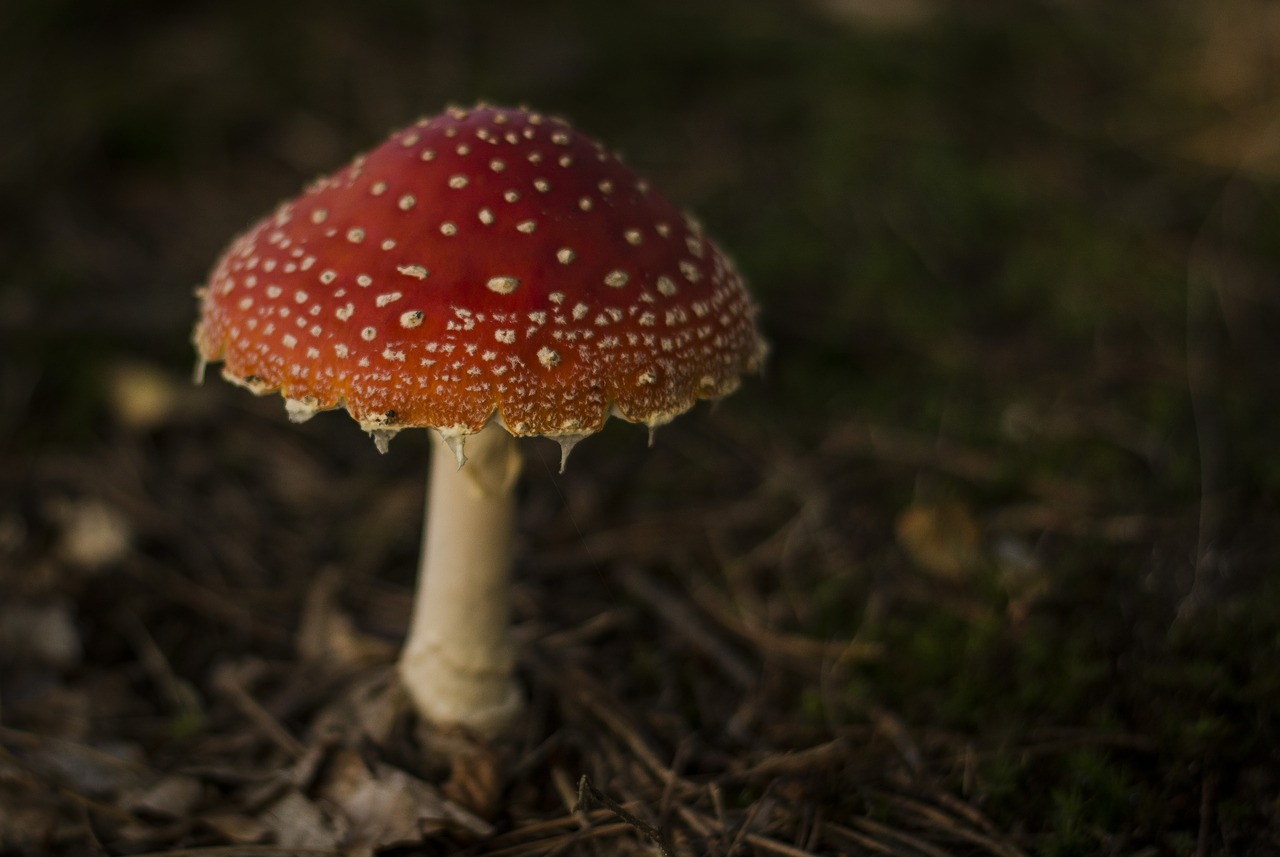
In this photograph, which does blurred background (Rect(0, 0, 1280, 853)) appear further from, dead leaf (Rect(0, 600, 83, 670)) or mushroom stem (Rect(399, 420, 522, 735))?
mushroom stem (Rect(399, 420, 522, 735))

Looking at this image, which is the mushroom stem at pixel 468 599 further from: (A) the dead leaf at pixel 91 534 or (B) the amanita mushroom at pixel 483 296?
(A) the dead leaf at pixel 91 534

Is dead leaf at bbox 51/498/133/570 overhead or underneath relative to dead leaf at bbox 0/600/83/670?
overhead

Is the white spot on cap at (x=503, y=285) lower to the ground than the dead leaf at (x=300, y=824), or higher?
higher

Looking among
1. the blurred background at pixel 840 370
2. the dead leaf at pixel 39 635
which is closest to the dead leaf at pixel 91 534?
the blurred background at pixel 840 370

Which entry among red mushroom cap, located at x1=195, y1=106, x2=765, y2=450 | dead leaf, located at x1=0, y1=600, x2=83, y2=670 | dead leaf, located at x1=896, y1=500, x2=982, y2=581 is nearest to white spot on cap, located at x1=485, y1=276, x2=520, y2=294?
red mushroom cap, located at x1=195, y1=106, x2=765, y2=450

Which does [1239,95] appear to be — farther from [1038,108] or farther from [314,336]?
[314,336]

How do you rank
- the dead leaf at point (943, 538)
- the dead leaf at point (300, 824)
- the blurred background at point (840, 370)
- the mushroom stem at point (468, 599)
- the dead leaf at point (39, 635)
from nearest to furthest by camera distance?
the dead leaf at point (300, 824) < the mushroom stem at point (468, 599) < the blurred background at point (840, 370) < the dead leaf at point (39, 635) < the dead leaf at point (943, 538)

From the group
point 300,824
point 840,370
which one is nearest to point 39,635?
point 300,824
